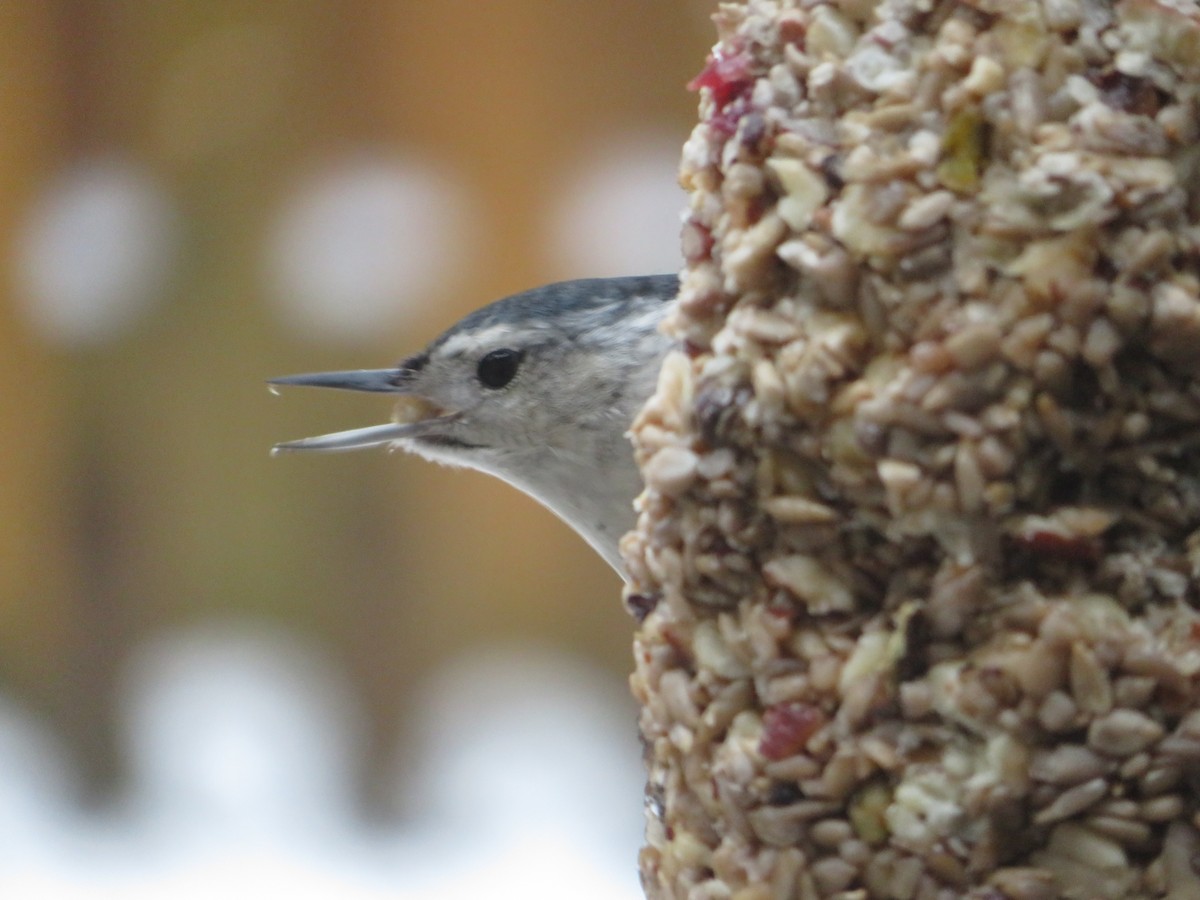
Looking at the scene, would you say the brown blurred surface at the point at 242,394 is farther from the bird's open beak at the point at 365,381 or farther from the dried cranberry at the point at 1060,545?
the dried cranberry at the point at 1060,545

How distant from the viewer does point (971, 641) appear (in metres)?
0.52

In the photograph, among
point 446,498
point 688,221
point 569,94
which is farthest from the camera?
point 446,498

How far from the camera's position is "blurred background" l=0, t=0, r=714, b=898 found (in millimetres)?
1987

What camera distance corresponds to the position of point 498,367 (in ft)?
3.42

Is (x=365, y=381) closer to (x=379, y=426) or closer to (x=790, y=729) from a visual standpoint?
(x=379, y=426)

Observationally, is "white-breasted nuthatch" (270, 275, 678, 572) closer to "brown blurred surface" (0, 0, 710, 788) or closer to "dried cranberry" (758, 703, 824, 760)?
"dried cranberry" (758, 703, 824, 760)

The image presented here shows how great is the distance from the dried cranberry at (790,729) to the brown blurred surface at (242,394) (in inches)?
58.4

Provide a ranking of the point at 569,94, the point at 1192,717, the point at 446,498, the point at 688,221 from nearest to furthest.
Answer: the point at 1192,717 → the point at 688,221 → the point at 569,94 → the point at 446,498

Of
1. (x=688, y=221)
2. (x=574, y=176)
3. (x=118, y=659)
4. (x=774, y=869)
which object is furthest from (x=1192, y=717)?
(x=118, y=659)

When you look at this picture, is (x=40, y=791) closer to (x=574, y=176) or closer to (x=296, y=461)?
(x=296, y=461)

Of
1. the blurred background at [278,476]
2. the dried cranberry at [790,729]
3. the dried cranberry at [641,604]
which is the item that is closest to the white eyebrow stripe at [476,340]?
the dried cranberry at [641,604]

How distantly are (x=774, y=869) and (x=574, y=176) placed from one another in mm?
1532

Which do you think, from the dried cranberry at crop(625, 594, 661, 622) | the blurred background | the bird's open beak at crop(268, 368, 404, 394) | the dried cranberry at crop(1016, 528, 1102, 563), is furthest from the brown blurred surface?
the dried cranberry at crop(1016, 528, 1102, 563)

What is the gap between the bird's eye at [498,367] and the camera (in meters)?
1.04
